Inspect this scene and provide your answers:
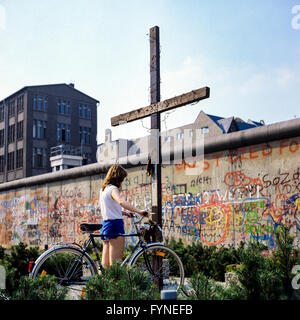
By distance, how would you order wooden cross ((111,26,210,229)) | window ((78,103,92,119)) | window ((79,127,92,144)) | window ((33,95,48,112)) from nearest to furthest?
wooden cross ((111,26,210,229)) < window ((33,95,48,112)) < window ((78,103,92,119)) < window ((79,127,92,144))

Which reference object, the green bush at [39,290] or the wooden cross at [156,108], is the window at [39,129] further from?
the green bush at [39,290]

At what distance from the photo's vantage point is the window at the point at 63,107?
5425 centimetres

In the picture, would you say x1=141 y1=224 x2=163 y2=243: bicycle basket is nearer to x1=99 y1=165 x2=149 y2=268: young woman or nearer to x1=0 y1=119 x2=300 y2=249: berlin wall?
x1=99 y1=165 x2=149 y2=268: young woman

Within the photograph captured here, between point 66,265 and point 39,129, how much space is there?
49.8m

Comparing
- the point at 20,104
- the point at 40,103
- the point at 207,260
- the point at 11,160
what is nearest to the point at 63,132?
the point at 40,103

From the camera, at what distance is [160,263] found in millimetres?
5180

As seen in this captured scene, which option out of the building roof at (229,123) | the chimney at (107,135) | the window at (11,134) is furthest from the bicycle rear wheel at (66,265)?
the chimney at (107,135)

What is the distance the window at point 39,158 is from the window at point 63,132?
9.01 feet

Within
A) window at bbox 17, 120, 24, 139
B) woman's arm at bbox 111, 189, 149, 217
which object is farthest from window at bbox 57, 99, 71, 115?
woman's arm at bbox 111, 189, 149, 217

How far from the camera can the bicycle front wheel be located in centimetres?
502

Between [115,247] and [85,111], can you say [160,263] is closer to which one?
[115,247]

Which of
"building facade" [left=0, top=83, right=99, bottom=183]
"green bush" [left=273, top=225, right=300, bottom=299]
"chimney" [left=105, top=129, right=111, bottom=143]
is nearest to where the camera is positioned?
"green bush" [left=273, top=225, right=300, bottom=299]
